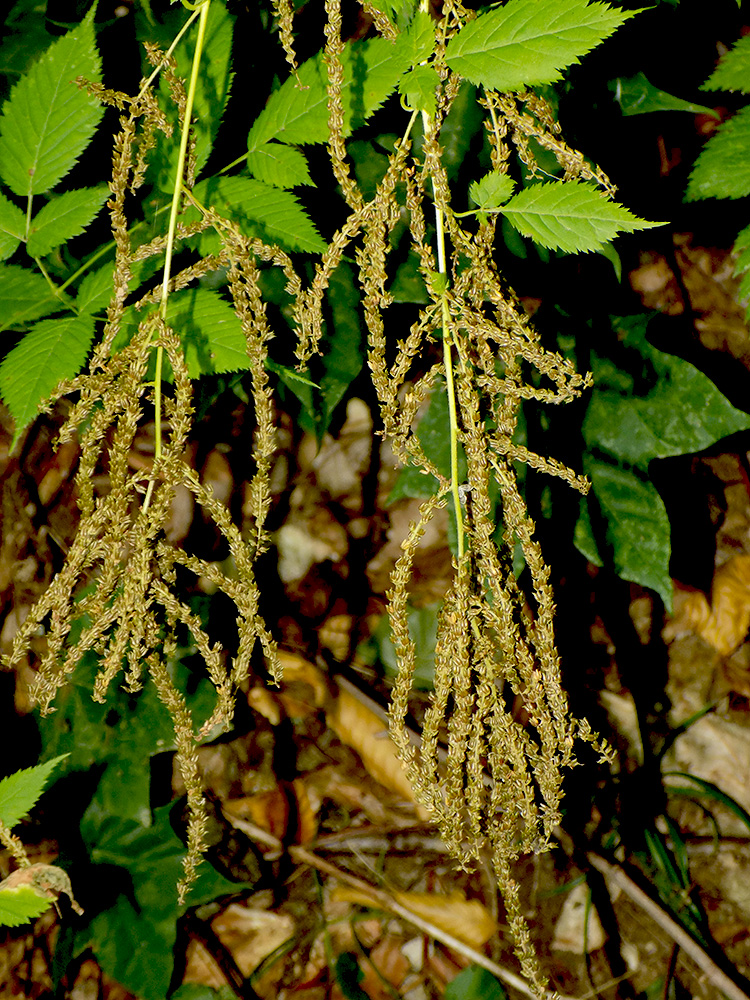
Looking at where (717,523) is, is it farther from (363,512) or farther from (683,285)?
(363,512)

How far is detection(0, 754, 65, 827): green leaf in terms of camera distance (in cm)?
133

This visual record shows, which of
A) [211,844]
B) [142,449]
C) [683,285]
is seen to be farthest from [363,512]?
[683,285]

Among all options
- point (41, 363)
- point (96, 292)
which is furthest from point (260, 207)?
point (41, 363)

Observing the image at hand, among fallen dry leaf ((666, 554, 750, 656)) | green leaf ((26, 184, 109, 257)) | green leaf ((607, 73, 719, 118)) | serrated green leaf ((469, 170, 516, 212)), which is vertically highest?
green leaf ((607, 73, 719, 118))

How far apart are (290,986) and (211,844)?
1.47 ft

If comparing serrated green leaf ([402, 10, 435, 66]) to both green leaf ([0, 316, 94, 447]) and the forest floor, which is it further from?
the forest floor

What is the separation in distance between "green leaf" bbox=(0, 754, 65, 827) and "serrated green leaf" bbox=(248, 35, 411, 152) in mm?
1190

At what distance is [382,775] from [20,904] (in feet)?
3.65

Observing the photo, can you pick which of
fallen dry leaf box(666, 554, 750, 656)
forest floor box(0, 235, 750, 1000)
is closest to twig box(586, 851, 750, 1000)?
forest floor box(0, 235, 750, 1000)

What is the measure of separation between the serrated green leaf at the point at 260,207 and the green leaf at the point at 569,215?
358 mm

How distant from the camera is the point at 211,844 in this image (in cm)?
207

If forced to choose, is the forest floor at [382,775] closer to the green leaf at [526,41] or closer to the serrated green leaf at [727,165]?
the serrated green leaf at [727,165]

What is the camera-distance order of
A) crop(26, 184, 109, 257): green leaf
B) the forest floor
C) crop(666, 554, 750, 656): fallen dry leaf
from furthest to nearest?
crop(666, 554, 750, 656): fallen dry leaf, the forest floor, crop(26, 184, 109, 257): green leaf

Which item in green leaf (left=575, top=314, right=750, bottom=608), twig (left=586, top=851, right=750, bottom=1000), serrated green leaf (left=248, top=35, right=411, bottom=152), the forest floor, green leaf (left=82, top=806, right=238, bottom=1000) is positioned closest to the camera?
serrated green leaf (left=248, top=35, right=411, bottom=152)
